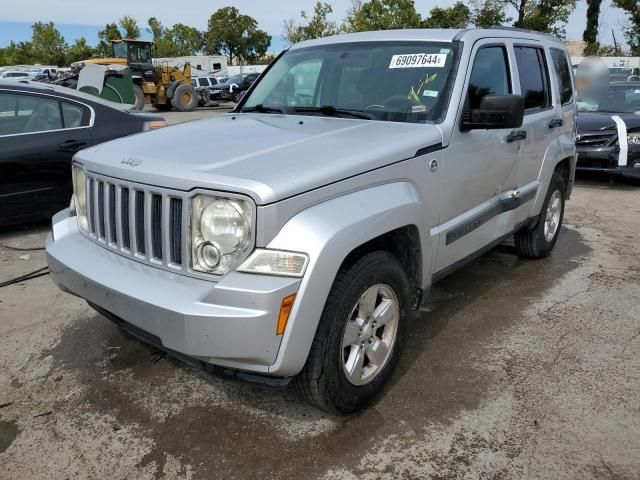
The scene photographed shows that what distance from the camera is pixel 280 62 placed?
4.30 meters

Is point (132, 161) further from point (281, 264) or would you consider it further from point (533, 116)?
point (533, 116)

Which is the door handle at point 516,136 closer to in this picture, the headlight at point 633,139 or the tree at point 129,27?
the headlight at point 633,139

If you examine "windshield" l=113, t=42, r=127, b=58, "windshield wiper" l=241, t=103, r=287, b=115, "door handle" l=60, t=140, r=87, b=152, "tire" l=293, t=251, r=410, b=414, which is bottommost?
"tire" l=293, t=251, r=410, b=414

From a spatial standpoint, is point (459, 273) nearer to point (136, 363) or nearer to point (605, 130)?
point (136, 363)

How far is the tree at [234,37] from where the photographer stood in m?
64.2

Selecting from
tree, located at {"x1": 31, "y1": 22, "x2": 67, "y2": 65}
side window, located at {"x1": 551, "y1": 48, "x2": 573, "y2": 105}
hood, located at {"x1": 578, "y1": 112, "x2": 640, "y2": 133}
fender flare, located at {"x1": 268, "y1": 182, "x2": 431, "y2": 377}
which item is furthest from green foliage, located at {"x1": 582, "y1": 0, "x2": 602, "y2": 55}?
tree, located at {"x1": 31, "y1": 22, "x2": 67, "y2": 65}

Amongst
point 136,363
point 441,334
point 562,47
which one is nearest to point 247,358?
point 136,363

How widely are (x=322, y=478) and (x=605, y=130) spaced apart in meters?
7.70

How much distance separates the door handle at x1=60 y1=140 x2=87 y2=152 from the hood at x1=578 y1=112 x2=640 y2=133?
6.93 meters

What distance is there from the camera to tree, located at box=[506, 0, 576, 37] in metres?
33.7

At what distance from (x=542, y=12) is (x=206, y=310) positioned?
3754 centimetres

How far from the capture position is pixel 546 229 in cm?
511

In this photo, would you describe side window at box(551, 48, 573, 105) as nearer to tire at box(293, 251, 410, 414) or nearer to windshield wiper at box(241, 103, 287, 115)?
windshield wiper at box(241, 103, 287, 115)

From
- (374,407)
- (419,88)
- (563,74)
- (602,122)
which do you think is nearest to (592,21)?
(602,122)
